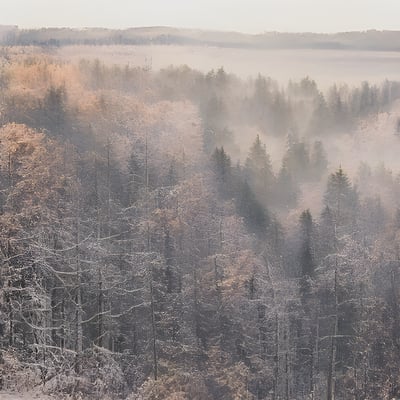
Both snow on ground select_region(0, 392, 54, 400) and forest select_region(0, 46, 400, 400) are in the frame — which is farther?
forest select_region(0, 46, 400, 400)

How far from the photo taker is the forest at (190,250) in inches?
1431

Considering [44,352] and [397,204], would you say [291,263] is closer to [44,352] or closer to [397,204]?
[397,204]

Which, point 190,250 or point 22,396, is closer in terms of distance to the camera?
point 22,396

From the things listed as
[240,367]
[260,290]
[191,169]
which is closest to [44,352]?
[240,367]

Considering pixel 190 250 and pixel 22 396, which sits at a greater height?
pixel 22 396

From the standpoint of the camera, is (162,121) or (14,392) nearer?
(14,392)

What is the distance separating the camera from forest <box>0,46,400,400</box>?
3634 cm

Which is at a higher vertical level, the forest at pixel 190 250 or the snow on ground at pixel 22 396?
the snow on ground at pixel 22 396

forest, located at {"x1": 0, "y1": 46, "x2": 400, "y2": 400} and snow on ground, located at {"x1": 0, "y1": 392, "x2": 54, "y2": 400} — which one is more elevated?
snow on ground, located at {"x1": 0, "y1": 392, "x2": 54, "y2": 400}

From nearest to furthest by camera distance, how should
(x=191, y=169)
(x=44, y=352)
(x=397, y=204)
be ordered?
(x=44, y=352) → (x=191, y=169) → (x=397, y=204)

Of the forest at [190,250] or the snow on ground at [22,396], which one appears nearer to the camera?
the snow on ground at [22,396]

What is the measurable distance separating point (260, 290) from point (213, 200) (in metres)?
16.2

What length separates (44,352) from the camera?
17.0 meters

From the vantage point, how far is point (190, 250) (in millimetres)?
54625
